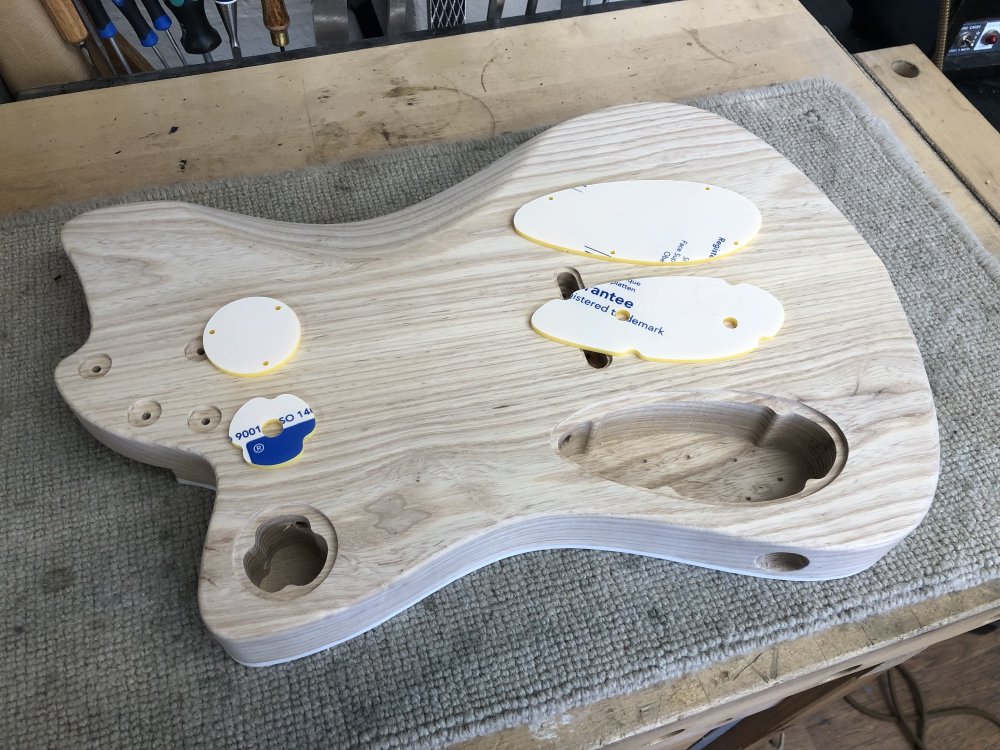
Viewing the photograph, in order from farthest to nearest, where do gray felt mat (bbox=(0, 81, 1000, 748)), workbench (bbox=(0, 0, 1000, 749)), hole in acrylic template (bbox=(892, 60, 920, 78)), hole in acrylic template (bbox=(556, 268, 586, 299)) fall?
hole in acrylic template (bbox=(892, 60, 920, 78))
workbench (bbox=(0, 0, 1000, 749))
hole in acrylic template (bbox=(556, 268, 586, 299))
gray felt mat (bbox=(0, 81, 1000, 748))

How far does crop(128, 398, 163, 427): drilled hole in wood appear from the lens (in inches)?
19.0

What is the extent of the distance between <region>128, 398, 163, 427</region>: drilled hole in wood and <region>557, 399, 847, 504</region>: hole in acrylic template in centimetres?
25

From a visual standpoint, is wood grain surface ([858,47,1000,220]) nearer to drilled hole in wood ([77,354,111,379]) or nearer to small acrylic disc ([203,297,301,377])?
small acrylic disc ([203,297,301,377])

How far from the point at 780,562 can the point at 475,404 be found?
0.71 feet

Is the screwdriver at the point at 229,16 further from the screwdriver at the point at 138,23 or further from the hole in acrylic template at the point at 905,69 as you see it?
the hole in acrylic template at the point at 905,69

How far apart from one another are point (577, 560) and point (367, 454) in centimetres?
15

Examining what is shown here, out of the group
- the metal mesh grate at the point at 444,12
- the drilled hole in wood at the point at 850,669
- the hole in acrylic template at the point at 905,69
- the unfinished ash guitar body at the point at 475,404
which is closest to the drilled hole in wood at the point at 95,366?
the unfinished ash guitar body at the point at 475,404

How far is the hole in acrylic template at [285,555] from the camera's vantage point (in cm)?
45

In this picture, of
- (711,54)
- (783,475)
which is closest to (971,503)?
(783,475)

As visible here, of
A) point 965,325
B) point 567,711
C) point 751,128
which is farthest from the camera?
point 751,128

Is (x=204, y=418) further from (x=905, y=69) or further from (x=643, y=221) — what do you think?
(x=905, y=69)

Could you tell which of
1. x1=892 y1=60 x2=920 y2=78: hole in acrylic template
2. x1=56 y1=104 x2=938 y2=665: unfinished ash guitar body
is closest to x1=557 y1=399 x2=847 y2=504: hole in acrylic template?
x1=56 y1=104 x2=938 y2=665: unfinished ash guitar body

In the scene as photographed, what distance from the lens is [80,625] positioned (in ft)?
1.55

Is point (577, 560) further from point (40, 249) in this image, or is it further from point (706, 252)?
point (40, 249)
